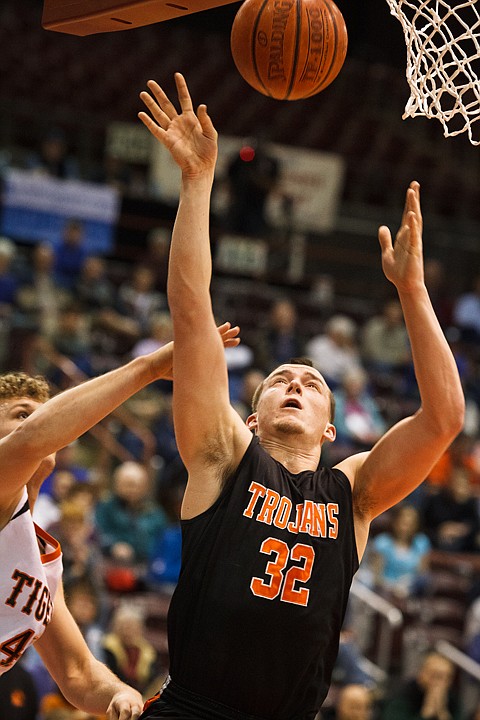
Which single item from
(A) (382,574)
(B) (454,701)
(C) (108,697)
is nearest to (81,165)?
(A) (382,574)

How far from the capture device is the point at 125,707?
339 cm

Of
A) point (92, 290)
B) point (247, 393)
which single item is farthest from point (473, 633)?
point (92, 290)

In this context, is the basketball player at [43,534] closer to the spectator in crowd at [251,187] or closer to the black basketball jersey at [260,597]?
the black basketball jersey at [260,597]

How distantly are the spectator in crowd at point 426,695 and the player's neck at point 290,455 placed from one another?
4.83 m

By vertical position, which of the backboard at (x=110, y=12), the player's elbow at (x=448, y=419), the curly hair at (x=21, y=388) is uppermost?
the backboard at (x=110, y=12)

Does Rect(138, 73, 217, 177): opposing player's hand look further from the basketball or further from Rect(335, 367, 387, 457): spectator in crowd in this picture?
Rect(335, 367, 387, 457): spectator in crowd

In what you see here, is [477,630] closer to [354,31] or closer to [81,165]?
[81,165]

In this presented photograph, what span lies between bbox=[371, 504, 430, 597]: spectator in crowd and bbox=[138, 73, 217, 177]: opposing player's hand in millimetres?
6869

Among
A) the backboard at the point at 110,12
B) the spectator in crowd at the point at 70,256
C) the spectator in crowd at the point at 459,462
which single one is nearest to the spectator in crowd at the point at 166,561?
the spectator in crowd at the point at 459,462

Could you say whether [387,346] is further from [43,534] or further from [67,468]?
[43,534]

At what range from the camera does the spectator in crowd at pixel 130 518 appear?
29.2 ft

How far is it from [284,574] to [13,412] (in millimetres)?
997

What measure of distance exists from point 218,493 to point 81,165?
12.1 m

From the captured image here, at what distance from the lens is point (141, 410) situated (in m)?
10.9
